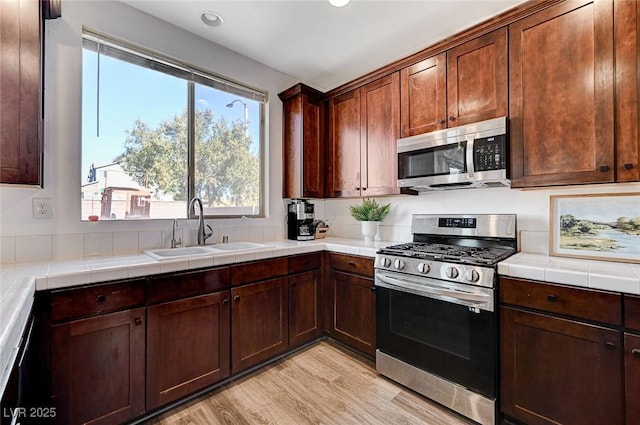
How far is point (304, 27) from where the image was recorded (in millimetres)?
2293

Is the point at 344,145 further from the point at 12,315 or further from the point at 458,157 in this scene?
the point at 12,315

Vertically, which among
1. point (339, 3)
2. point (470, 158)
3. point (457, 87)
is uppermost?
point (339, 3)

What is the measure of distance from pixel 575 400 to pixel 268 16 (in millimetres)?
A: 2928

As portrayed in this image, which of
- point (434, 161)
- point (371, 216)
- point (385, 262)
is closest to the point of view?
point (385, 262)

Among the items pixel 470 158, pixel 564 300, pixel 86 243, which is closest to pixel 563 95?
pixel 470 158

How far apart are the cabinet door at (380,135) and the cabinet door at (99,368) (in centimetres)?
200

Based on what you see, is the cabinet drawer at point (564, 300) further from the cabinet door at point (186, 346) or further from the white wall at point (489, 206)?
the cabinet door at point (186, 346)

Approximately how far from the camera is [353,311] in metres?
2.45

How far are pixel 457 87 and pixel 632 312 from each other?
5.32ft

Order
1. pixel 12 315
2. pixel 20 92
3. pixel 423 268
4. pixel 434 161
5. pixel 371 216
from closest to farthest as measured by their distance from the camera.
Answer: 1. pixel 12 315
2. pixel 20 92
3. pixel 423 268
4. pixel 434 161
5. pixel 371 216

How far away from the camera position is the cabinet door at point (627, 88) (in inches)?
59.0

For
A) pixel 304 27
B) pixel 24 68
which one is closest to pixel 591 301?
pixel 304 27

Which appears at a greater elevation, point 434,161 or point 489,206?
point 434,161

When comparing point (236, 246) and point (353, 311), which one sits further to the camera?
point (236, 246)
